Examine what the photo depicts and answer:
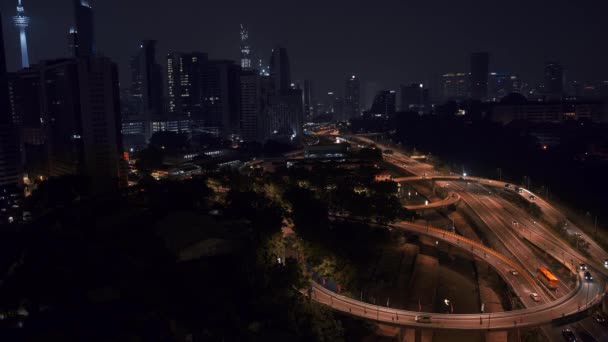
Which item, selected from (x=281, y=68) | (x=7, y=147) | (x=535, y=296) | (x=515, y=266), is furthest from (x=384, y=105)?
(x=535, y=296)

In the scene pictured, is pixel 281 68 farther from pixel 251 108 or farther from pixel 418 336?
pixel 418 336

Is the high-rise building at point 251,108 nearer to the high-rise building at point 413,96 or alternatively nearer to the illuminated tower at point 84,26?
the illuminated tower at point 84,26

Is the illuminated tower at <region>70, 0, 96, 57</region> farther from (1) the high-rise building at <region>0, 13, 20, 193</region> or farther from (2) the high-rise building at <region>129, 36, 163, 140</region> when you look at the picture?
(1) the high-rise building at <region>0, 13, 20, 193</region>

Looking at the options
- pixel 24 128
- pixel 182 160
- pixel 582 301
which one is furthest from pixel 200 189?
pixel 24 128

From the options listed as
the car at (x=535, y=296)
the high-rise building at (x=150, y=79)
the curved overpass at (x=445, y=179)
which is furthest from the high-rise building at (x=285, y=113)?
the car at (x=535, y=296)

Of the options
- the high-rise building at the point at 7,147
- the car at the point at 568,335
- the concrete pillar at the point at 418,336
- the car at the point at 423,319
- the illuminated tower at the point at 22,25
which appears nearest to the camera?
the car at the point at 568,335

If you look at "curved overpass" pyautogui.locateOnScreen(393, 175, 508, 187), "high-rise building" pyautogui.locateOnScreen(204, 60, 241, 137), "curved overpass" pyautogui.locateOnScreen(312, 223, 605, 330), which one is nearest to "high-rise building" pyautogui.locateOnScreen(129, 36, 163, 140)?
"high-rise building" pyautogui.locateOnScreen(204, 60, 241, 137)

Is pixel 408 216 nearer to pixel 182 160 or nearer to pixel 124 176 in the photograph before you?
pixel 124 176
